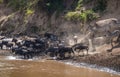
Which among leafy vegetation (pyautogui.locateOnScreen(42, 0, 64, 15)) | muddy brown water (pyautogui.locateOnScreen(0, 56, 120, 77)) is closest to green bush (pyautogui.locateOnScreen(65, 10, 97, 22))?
leafy vegetation (pyautogui.locateOnScreen(42, 0, 64, 15))

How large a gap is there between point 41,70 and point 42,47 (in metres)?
8.25

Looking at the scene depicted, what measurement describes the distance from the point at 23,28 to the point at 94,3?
971 centimetres

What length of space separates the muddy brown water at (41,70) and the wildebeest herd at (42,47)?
1883mm

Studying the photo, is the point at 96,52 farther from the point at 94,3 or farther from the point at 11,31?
the point at 11,31

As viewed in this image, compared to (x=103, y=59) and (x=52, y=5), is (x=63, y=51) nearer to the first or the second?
(x=103, y=59)

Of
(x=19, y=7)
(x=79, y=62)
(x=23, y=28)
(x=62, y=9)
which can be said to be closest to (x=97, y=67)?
(x=79, y=62)

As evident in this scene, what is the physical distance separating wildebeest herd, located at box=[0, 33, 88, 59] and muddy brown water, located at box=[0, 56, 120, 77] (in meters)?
1.88

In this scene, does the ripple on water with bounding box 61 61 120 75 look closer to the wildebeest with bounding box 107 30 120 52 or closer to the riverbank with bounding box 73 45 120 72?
the riverbank with bounding box 73 45 120 72

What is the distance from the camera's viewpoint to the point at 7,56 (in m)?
29.1

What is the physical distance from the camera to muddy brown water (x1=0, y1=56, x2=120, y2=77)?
20828 millimetres

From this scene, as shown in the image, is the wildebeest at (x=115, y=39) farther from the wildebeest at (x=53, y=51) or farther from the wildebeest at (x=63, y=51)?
the wildebeest at (x=53, y=51)

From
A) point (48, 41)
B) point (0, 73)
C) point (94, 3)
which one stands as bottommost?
point (0, 73)

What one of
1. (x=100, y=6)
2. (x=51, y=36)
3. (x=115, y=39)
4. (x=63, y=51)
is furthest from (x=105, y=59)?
(x=51, y=36)

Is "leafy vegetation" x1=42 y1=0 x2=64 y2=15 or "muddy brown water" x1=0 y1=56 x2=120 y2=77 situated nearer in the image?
"muddy brown water" x1=0 y1=56 x2=120 y2=77
